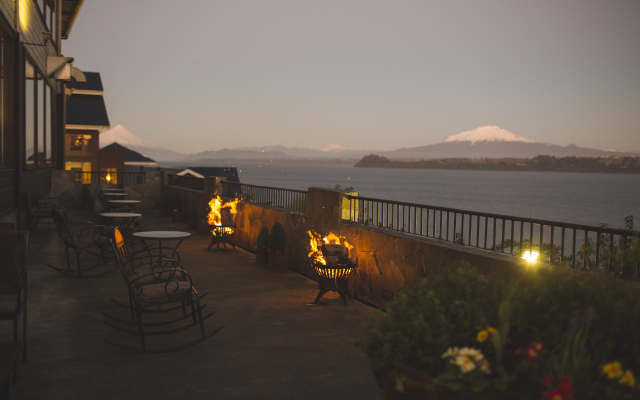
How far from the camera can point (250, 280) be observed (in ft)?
24.1

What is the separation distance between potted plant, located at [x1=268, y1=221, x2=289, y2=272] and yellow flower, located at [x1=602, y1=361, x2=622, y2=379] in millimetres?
6663

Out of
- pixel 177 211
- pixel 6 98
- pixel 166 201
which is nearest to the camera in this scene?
pixel 6 98

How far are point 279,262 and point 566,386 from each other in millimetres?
6705

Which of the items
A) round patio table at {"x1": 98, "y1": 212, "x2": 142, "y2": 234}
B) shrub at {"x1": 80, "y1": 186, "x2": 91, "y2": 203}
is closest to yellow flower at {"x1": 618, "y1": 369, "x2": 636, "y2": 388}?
round patio table at {"x1": 98, "y1": 212, "x2": 142, "y2": 234}

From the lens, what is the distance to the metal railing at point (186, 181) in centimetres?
1455

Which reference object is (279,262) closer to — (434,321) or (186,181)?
(434,321)

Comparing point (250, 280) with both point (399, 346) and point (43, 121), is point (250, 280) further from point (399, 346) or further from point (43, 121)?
point (43, 121)

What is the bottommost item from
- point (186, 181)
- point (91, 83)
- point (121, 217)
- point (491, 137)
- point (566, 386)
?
point (121, 217)

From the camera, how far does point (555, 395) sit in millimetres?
1537

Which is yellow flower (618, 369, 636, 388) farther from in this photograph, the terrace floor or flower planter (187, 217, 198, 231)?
flower planter (187, 217, 198, 231)

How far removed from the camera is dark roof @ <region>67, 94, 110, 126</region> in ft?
93.9

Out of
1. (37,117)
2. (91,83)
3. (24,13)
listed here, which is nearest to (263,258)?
(24,13)

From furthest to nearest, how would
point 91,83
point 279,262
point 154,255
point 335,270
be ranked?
point 91,83
point 279,262
point 335,270
point 154,255

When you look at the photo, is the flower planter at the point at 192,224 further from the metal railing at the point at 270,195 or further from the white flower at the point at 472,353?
the white flower at the point at 472,353
